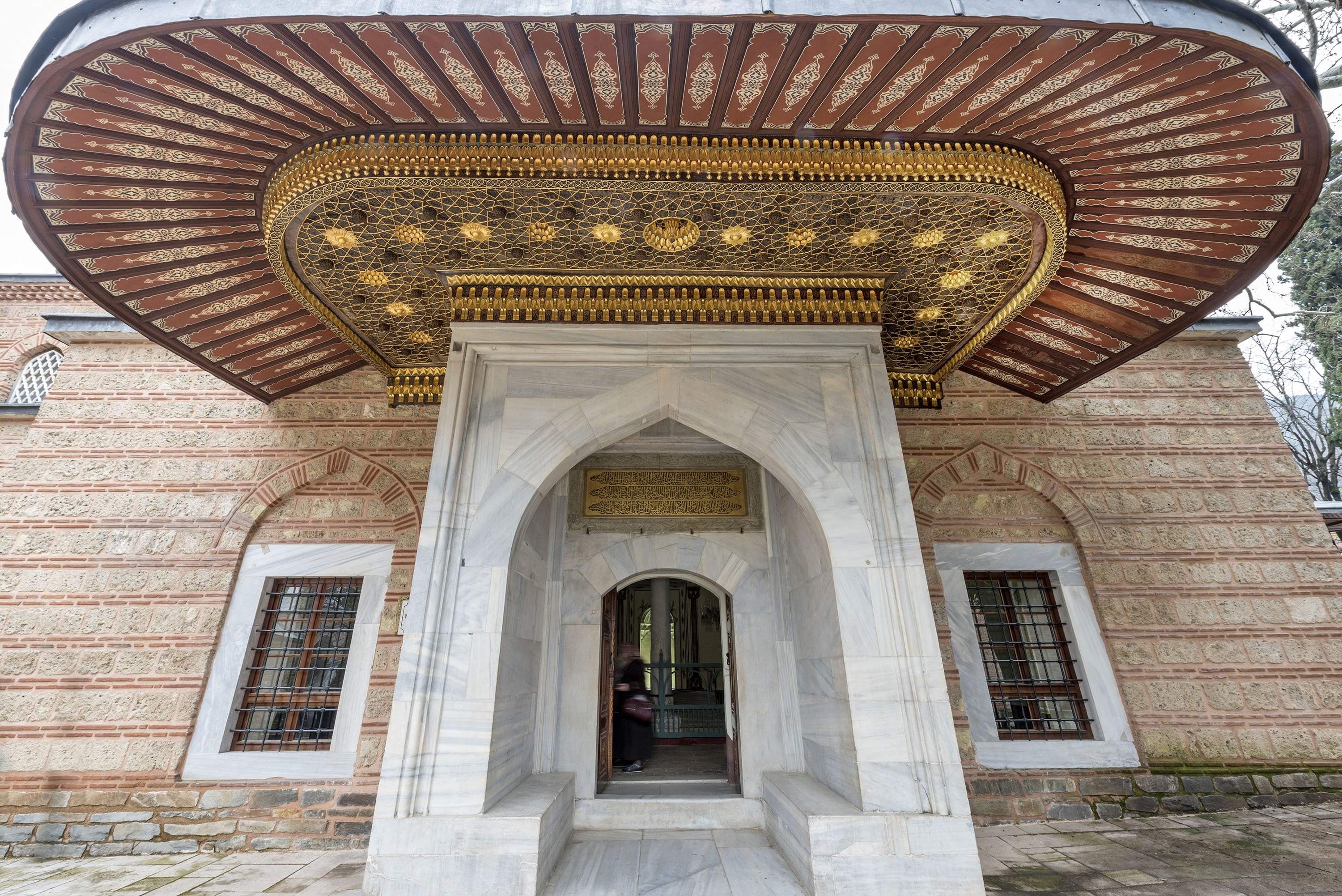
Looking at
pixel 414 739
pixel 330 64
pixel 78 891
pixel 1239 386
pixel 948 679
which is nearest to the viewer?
pixel 330 64

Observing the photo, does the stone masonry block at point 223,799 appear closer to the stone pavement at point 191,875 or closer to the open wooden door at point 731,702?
the stone pavement at point 191,875

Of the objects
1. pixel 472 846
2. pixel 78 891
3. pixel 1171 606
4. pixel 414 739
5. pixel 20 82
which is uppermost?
pixel 20 82

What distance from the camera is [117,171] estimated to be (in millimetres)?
2414

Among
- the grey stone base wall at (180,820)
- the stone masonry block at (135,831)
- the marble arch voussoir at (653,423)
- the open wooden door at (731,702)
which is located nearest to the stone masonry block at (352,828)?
the grey stone base wall at (180,820)

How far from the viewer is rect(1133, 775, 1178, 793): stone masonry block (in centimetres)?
353

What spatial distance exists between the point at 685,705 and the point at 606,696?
1914 millimetres

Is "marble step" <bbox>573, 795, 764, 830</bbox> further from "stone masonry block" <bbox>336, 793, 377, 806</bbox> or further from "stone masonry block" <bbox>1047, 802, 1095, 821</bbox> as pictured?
"stone masonry block" <bbox>1047, 802, 1095, 821</bbox>

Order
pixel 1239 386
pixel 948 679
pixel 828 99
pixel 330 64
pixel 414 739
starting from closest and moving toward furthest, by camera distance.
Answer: pixel 330 64 → pixel 828 99 → pixel 414 739 → pixel 948 679 → pixel 1239 386

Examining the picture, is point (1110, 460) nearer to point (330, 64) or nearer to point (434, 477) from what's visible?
point (434, 477)

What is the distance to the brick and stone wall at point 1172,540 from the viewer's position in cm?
360

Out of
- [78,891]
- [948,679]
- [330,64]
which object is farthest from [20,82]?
[948,679]

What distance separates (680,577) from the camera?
12.6ft

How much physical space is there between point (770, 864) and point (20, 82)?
163 inches

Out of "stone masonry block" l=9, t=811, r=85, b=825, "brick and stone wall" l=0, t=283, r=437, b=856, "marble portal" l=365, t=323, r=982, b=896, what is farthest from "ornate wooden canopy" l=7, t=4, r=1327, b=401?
"stone masonry block" l=9, t=811, r=85, b=825
